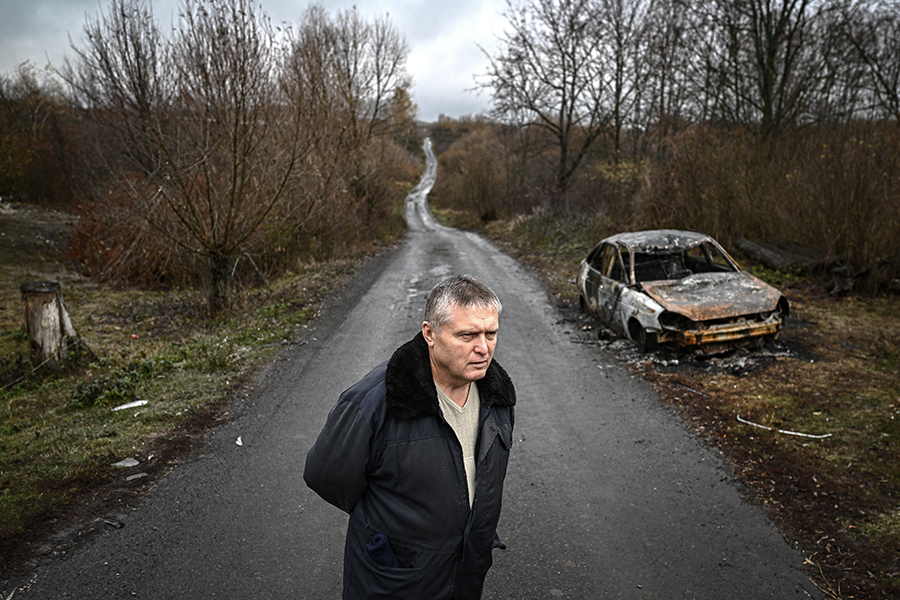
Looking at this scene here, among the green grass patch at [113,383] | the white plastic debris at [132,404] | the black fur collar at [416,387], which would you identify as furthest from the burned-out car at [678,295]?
the white plastic debris at [132,404]

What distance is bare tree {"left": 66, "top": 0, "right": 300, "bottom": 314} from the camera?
8.27 metres

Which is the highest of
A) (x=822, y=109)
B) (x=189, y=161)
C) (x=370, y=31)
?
(x=370, y=31)

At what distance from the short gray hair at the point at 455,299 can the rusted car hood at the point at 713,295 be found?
19.0 ft

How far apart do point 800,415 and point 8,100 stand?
129 ft

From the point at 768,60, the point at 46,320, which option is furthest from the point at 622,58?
the point at 46,320

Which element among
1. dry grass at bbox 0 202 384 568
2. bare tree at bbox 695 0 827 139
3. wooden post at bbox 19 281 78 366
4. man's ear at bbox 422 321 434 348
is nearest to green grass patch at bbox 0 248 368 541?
dry grass at bbox 0 202 384 568

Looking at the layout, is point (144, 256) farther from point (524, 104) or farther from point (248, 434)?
point (524, 104)

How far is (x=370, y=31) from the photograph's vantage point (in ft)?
92.6

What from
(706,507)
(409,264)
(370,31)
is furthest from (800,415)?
(370,31)

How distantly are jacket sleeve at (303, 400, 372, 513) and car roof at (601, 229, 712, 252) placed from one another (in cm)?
770

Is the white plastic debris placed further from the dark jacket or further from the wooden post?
the dark jacket

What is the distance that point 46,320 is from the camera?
680 centimetres

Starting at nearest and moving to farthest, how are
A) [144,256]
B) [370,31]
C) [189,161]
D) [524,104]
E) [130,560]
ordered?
[130,560] → [189,161] → [144,256] → [524,104] → [370,31]

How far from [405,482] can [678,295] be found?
6.61 meters
